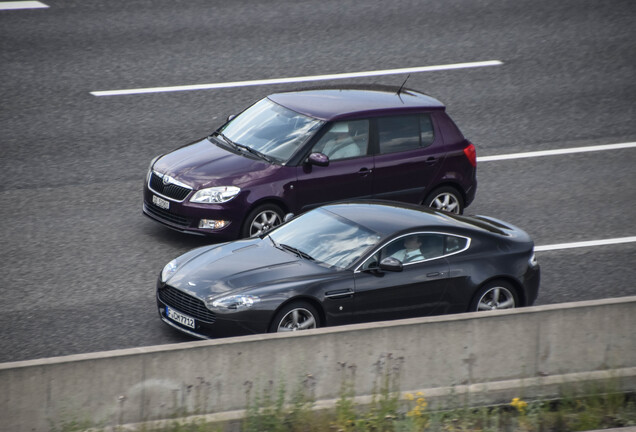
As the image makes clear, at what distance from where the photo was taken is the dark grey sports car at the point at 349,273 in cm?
938

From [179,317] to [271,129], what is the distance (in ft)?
13.3

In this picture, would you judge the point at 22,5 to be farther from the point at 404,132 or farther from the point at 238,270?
the point at 238,270

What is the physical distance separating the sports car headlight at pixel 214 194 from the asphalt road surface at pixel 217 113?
72 centimetres

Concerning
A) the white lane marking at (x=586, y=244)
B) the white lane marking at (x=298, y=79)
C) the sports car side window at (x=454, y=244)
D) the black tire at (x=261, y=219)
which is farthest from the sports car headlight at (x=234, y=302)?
the white lane marking at (x=298, y=79)

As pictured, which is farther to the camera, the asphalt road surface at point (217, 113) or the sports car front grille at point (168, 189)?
the sports car front grille at point (168, 189)

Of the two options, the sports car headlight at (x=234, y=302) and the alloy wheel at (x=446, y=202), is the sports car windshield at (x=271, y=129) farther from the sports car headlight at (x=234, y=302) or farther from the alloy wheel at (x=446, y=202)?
the sports car headlight at (x=234, y=302)

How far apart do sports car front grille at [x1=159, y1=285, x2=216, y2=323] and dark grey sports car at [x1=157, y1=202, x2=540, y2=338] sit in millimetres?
12

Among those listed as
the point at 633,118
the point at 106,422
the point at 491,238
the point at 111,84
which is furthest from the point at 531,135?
the point at 106,422

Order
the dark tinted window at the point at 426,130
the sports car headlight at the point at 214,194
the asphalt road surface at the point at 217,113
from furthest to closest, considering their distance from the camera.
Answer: the dark tinted window at the point at 426,130
the sports car headlight at the point at 214,194
the asphalt road surface at the point at 217,113

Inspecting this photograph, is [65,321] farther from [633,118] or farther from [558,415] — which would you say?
[633,118]

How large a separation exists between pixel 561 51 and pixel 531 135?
4.07 meters

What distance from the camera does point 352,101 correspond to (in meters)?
13.2

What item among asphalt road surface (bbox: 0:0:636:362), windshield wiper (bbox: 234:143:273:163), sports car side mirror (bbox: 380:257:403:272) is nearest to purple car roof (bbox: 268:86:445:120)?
windshield wiper (bbox: 234:143:273:163)

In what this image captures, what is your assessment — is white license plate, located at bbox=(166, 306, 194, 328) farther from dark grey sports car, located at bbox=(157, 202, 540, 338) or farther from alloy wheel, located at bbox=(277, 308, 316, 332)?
alloy wheel, located at bbox=(277, 308, 316, 332)
